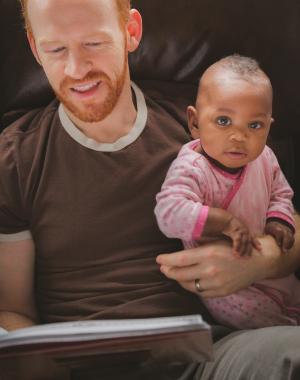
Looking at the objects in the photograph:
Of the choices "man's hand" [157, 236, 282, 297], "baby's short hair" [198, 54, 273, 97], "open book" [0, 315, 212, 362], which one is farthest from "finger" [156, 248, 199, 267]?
"baby's short hair" [198, 54, 273, 97]

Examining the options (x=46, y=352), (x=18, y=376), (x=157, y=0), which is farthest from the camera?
(x=157, y=0)

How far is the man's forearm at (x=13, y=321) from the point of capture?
4.06ft

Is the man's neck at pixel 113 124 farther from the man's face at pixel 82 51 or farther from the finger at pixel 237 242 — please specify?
the finger at pixel 237 242

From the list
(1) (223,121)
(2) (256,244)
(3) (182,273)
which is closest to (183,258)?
(3) (182,273)

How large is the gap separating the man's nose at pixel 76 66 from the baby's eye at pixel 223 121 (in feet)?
0.93

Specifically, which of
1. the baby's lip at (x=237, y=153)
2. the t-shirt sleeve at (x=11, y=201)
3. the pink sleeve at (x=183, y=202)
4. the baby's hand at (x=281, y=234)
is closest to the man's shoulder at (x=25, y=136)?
the t-shirt sleeve at (x=11, y=201)

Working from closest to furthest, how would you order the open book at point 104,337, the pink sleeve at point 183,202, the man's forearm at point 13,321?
the open book at point 104,337 → the pink sleeve at point 183,202 → the man's forearm at point 13,321

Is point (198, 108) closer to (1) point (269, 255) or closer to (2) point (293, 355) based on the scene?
(1) point (269, 255)

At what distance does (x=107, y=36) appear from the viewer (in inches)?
48.1

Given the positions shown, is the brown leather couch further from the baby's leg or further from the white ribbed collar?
the baby's leg

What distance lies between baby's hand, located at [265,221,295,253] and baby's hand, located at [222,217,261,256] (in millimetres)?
79

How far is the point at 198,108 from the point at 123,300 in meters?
0.43

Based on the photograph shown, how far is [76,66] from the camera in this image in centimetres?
119

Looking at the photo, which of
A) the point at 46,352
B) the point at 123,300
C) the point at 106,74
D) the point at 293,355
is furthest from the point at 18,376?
the point at 106,74
